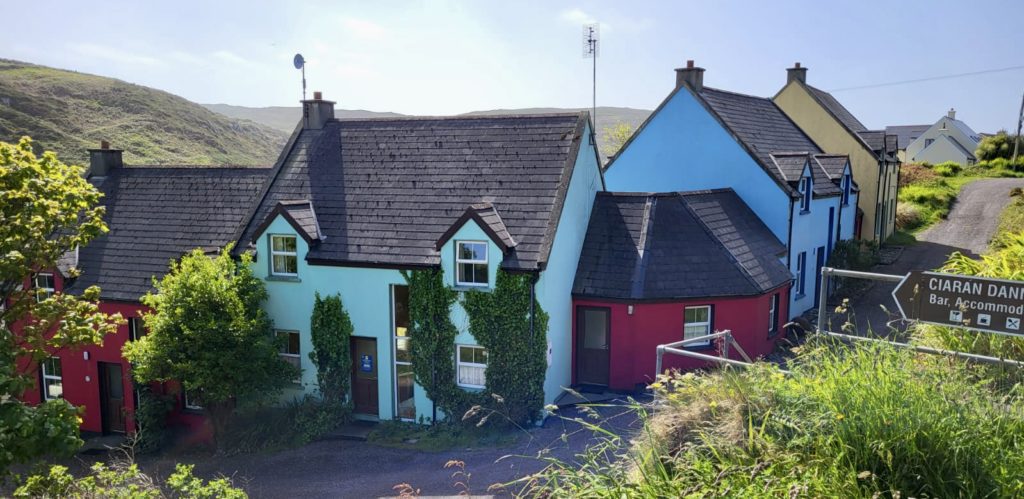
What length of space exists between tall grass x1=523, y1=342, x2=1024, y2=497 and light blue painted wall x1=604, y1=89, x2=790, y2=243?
66.1 ft

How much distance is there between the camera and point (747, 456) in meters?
6.10

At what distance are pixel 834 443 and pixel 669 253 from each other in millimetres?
15988

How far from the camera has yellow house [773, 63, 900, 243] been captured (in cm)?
3578

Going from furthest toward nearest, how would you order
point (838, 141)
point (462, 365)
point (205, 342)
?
point (838, 141) < point (462, 365) < point (205, 342)

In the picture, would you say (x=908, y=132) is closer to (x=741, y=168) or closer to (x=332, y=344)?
(x=741, y=168)

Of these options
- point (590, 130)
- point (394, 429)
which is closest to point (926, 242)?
point (590, 130)

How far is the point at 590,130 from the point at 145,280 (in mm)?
14964

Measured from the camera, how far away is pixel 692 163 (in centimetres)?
2812

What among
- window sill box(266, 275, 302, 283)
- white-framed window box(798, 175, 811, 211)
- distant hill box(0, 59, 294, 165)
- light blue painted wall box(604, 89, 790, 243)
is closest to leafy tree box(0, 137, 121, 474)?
window sill box(266, 275, 302, 283)

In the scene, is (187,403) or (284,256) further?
(187,403)

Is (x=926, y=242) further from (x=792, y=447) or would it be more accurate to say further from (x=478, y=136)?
(x=792, y=447)

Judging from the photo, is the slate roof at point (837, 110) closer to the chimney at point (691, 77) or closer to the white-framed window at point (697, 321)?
the chimney at point (691, 77)

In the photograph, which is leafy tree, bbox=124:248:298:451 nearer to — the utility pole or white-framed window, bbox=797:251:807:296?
white-framed window, bbox=797:251:807:296

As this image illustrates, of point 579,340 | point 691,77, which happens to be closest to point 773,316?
point 579,340
